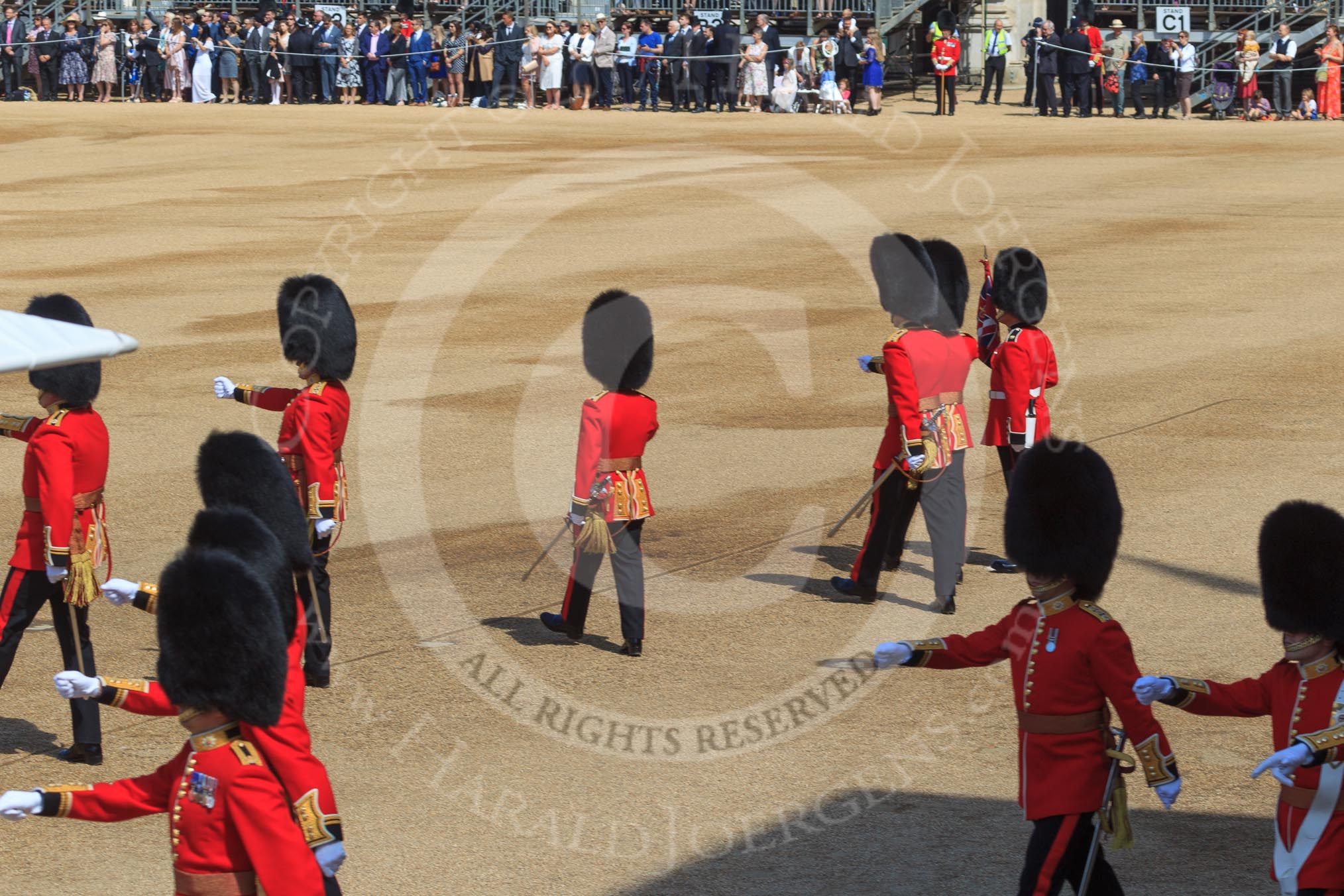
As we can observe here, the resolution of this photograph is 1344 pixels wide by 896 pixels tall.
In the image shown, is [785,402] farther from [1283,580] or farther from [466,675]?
[1283,580]

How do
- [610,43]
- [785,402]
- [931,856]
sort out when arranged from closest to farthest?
[931,856]
[785,402]
[610,43]

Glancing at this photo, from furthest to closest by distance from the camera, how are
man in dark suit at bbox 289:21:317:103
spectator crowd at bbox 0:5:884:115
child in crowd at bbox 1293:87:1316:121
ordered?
1. man in dark suit at bbox 289:21:317:103
2. spectator crowd at bbox 0:5:884:115
3. child in crowd at bbox 1293:87:1316:121

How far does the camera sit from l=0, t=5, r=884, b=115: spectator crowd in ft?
107

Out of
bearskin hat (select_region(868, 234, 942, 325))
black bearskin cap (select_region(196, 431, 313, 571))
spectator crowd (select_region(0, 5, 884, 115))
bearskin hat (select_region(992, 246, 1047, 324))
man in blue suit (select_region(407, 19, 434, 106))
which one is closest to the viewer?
black bearskin cap (select_region(196, 431, 313, 571))

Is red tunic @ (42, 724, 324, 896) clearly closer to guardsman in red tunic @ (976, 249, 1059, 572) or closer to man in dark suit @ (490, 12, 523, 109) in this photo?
guardsman in red tunic @ (976, 249, 1059, 572)

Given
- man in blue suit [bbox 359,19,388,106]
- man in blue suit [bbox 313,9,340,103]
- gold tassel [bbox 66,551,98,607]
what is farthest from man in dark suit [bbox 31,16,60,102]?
gold tassel [bbox 66,551,98,607]

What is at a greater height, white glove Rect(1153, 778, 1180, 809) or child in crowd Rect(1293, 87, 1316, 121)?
child in crowd Rect(1293, 87, 1316, 121)

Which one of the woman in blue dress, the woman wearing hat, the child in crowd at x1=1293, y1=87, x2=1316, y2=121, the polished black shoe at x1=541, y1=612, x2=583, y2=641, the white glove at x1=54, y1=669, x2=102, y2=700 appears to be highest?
the woman wearing hat

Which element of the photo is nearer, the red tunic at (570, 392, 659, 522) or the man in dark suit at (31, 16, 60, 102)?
the red tunic at (570, 392, 659, 522)

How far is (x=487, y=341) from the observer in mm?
14398

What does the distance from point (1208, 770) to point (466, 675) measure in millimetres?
2994

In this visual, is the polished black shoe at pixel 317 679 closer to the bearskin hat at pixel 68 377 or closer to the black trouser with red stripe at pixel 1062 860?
the bearskin hat at pixel 68 377

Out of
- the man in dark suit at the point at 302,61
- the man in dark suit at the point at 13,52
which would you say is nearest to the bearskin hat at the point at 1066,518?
the man in dark suit at the point at 302,61

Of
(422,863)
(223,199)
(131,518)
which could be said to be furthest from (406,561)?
(223,199)
